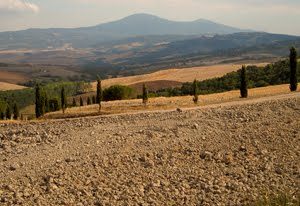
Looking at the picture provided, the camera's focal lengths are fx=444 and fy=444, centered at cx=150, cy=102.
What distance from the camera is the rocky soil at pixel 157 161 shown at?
1970cm

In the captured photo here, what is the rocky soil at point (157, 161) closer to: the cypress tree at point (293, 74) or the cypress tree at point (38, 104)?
the cypress tree at point (293, 74)

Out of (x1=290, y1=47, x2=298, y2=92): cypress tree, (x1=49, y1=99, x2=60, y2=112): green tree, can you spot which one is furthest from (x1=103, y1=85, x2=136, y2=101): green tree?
(x1=290, y1=47, x2=298, y2=92): cypress tree

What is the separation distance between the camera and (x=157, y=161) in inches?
923

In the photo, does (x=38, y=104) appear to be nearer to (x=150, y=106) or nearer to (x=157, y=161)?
(x=150, y=106)

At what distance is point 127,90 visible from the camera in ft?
365

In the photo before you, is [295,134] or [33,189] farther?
[295,134]

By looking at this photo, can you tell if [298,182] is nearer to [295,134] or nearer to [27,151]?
[295,134]

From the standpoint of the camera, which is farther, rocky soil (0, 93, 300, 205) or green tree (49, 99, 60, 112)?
green tree (49, 99, 60, 112)

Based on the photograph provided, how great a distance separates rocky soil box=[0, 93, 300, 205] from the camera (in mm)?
19703

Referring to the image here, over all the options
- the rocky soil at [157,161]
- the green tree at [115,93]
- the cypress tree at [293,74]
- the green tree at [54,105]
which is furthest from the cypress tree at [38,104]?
→ the rocky soil at [157,161]

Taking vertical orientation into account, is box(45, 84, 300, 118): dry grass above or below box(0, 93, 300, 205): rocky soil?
above

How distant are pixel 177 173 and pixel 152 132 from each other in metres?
6.22

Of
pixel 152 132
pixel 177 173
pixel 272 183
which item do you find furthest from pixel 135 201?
pixel 152 132

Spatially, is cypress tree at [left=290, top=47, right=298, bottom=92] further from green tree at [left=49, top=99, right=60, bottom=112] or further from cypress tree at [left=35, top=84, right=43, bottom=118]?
green tree at [left=49, top=99, right=60, bottom=112]
